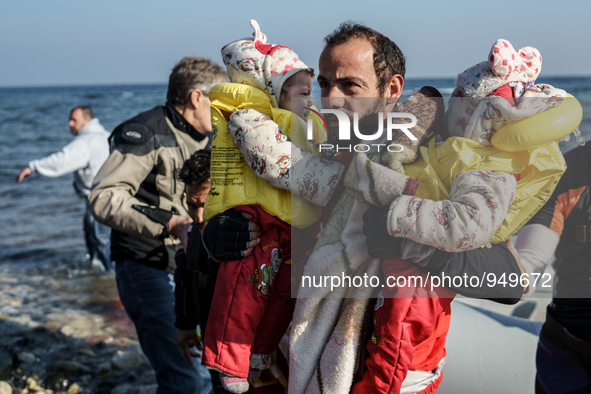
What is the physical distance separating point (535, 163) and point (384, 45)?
0.70 m

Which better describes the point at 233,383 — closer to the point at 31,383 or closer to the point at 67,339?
the point at 31,383

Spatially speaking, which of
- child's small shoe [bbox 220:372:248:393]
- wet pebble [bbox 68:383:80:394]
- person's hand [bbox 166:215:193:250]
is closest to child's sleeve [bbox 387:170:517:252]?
child's small shoe [bbox 220:372:248:393]

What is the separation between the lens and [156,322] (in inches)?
116

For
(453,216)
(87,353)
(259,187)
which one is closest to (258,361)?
(259,187)

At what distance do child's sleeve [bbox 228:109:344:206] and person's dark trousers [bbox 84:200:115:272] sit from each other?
4.96 m

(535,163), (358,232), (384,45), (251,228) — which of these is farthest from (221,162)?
(535,163)

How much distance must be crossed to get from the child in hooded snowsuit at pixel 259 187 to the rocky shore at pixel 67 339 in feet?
8.06

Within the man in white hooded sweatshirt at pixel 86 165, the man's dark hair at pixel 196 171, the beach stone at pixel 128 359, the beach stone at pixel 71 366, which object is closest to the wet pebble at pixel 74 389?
the beach stone at pixel 71 366

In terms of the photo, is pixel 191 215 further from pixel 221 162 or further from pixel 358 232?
pixel 358 232

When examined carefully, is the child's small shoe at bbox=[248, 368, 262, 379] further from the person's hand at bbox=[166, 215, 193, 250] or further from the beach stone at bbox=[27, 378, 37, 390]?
the beach stone at bbox=[27, 378, 37, 390]

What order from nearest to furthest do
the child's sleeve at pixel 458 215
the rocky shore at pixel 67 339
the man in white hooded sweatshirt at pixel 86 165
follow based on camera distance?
the child's sleeve at pixel 458 215 → the rocky shore at pixel 67 339 → the man in white hooded sweatshirt at pixel 86 165

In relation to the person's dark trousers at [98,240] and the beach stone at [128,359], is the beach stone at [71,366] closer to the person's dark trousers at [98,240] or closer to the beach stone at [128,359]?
the beach stone at [128,359]

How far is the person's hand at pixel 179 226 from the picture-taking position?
2638 millimetres

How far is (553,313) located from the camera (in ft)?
7.09
